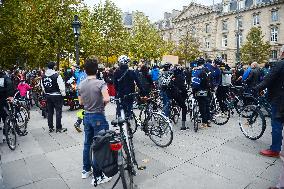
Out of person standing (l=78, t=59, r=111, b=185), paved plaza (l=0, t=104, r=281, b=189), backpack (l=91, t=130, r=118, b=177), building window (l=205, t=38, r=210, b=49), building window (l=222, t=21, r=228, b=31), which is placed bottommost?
paved plaza (l=0, t=104, r=281, b=189)

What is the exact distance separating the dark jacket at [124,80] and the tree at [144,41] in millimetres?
29795

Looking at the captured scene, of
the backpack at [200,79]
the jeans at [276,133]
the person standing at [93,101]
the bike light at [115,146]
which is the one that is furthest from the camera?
the backpack at [200,79]

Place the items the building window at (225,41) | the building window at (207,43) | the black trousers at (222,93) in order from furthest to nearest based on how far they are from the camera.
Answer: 1. the building window at (207,43)
2. the building window at (225,41)
3. the black trousers at (222,93)

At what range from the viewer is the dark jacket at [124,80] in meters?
6.31

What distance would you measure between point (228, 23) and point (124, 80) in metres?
49.6

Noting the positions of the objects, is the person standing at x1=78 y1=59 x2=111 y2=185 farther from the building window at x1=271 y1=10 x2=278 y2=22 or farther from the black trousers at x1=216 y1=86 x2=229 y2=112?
the building window at x1=271 y1=10 x2=278 y2=22

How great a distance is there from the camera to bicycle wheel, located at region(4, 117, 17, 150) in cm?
641

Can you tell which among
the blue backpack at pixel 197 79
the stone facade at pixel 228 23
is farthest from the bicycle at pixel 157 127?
the stone facade at pixel 228 23

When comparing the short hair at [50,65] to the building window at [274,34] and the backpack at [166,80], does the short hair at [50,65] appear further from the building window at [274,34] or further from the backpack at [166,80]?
the building window at [274,34]

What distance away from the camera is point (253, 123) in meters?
6.57

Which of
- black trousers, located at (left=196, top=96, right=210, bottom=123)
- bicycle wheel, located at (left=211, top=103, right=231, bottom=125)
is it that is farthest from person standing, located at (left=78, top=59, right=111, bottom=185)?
bicycle wheel, located at (left=211, top=103, right=231, bottom=125)

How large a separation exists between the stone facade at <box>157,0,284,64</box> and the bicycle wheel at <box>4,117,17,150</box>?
41404 millimetres

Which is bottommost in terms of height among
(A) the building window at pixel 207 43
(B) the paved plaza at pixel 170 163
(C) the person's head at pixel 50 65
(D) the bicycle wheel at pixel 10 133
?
(B) the paved plaza at pixel 170 163

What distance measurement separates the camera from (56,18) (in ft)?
60.3
